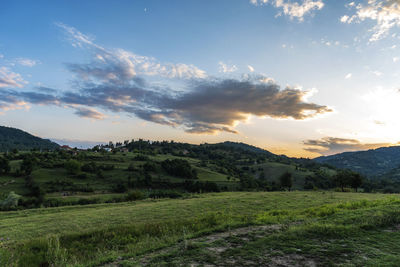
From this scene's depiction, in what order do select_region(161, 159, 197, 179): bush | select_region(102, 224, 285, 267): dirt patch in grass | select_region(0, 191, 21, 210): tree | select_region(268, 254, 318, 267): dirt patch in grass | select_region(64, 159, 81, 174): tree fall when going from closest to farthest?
1. select_region(268, 254, 318, 267): dirt patch in grass
2. select_region(102, 224, 285, 267): dirt patch in grass
3. select_region(0, 191, 21, 210): tree
4. select_region(64, 159, 81, 174): tree
5. select_region(161, 159, 197, 179): bush

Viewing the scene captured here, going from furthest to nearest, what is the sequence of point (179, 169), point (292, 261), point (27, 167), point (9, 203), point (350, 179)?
point (179, 169) < point (27, 167) < point (350, 179) < point (9, 203) < point (292, 261)

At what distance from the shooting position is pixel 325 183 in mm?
141125

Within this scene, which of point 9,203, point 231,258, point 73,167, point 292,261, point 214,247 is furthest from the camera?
point 73,167

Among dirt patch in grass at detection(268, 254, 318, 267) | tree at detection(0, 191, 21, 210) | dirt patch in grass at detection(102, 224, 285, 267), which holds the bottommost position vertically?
tree at detection(0, 191, 21, 210)

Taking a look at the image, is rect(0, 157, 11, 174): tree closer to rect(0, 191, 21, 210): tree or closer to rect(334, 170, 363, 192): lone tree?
rect(0, 191, 21, 210): tree

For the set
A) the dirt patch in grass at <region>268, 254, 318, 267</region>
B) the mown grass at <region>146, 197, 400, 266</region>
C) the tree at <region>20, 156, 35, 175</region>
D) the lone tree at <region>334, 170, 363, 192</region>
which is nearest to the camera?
the dirt patch in grass at <region>268, 254, 318, 267</region>

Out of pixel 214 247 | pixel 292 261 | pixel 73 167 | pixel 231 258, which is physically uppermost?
pixel 292 261

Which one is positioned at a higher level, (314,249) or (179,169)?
(314,249)

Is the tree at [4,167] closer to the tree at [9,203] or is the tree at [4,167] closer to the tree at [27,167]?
the tree at [27,167]

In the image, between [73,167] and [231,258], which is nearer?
[231,258]

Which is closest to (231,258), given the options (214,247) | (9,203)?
(214,247)

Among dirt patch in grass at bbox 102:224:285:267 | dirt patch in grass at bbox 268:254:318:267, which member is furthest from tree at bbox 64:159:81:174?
dirt patch in grass at bbox 268:254:318:267

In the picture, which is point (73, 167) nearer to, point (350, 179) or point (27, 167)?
point (27, 167)

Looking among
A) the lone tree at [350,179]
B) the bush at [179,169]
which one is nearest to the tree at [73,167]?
the bush at [179,169]
